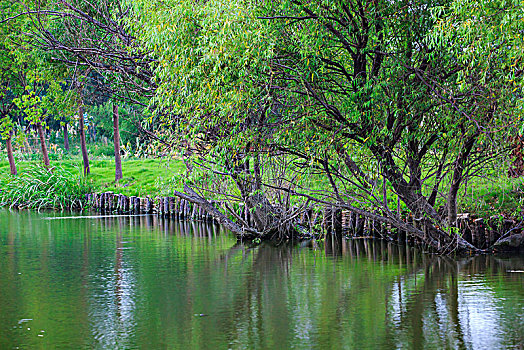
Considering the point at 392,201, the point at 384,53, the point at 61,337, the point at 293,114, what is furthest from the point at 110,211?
the point at 61,337

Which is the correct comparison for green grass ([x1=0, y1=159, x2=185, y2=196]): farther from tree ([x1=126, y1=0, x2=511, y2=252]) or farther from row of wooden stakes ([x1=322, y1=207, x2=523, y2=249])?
tree ([x1=126, y1=0, x2=511, y2=252])

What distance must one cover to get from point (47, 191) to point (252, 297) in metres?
20.1

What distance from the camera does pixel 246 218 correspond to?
18.8m

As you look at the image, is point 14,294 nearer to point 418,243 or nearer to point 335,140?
point 335,140

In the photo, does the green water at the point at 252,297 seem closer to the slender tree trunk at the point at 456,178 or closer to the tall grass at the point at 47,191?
the slender tree trunk at the point at 456,178

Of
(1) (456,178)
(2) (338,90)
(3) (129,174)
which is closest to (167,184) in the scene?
(2) (338,90)

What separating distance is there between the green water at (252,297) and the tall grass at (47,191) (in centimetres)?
1115

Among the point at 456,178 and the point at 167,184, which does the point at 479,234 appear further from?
the point at 167,184

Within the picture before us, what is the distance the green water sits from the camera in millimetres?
8953

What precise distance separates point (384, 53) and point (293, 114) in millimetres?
2157

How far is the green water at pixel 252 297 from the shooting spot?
29.4 feet

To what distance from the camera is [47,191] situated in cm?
2970

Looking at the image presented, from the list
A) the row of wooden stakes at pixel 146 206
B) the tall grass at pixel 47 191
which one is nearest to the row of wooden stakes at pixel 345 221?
the row of wooden stakes at pixel 146 206

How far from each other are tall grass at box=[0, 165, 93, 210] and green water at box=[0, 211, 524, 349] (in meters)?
11.2
